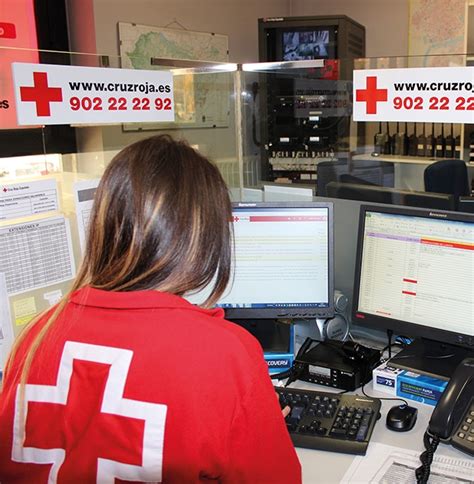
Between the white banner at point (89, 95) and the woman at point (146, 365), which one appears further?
the white banner at point (89, 95)

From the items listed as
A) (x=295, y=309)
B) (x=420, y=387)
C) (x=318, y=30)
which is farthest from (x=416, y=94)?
(x=318, y=30)

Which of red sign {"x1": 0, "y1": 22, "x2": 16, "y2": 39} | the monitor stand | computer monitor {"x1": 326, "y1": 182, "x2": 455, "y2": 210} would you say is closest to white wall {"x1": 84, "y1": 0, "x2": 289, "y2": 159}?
red sign {"x1": 0, "y1": 22, "x2": 16, "y2": 39}

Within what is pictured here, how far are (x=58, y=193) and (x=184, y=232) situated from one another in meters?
0.80

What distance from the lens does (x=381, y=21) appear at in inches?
198

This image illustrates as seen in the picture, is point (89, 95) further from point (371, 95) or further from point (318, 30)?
point (318, 30)

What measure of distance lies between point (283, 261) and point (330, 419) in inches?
19.0

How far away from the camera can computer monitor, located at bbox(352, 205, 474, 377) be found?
4.65 feet

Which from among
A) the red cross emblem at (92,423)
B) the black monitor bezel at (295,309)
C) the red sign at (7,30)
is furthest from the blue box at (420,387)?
the red sign at (7,30)

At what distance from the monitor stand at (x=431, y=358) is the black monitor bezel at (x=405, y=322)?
58 millimetres

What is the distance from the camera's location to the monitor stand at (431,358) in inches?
56.9

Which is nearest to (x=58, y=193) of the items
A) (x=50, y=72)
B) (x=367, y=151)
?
(x=50, y=72)

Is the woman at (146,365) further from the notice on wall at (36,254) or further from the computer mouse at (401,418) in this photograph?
the notice on wall at (36,254)

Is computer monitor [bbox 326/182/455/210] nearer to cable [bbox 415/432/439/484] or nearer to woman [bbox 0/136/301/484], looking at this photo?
cable [bbox 415/432/439/484]

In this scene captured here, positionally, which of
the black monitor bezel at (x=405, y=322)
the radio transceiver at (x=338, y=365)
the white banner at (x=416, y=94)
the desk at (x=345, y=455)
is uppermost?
the white banner at (x=416, y=94)
